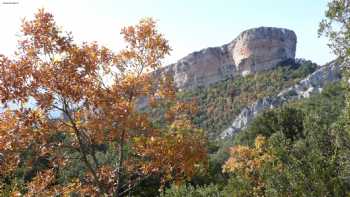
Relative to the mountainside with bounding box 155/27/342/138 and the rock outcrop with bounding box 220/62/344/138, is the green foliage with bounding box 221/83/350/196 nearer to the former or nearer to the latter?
the mountainside with bounding box 155/27/342/138

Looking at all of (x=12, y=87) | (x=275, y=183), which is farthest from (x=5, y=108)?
(x=275, y=183)

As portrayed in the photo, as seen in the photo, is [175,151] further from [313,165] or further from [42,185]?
[313,165]

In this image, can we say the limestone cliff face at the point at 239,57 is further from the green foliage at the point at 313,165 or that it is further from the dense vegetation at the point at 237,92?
the green foliage at the point at 313,165

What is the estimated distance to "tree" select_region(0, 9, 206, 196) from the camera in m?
9.91

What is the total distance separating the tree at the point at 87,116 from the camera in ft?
32.5

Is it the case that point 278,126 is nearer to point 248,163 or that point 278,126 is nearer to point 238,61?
point 248,163

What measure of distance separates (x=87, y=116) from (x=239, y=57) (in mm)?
162455

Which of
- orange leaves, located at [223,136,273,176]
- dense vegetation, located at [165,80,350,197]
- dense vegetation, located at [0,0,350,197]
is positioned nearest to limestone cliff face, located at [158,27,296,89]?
orange leaves, located at [223,136,273,176]

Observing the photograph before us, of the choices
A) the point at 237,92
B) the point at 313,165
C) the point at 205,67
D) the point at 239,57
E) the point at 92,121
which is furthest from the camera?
the point at 205,67

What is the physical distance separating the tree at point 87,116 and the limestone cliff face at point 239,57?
148872 millimetres

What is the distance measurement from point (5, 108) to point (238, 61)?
162 m

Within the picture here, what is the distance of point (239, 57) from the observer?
170m

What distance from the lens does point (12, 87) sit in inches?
389

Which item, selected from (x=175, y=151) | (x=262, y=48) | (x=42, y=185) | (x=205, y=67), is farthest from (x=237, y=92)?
(x=42, y=185)
